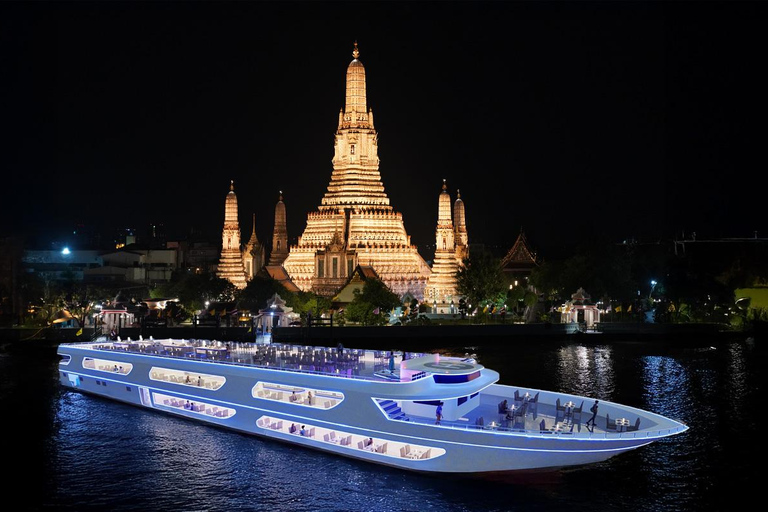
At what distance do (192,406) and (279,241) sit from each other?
175 feet

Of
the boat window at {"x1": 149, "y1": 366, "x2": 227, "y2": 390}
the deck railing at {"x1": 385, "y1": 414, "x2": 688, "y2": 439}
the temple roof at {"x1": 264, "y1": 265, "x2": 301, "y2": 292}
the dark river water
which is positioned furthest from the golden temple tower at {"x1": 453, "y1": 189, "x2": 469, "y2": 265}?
the deck railing at {"x1": 385, "y1": 414, "x2": 688, "y2": 439}

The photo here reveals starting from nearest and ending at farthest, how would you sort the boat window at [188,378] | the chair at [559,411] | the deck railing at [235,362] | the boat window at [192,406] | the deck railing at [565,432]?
the deck railing at [565,432] → the chair at [559,411] → the deck railing at [235,362] → the boat window at [192,406] → the boat window at [188,378]

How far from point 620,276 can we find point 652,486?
4327cm

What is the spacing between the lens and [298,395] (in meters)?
30.1

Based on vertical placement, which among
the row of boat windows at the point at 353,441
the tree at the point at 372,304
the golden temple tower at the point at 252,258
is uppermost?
the golden temple tower at the point at 252,258

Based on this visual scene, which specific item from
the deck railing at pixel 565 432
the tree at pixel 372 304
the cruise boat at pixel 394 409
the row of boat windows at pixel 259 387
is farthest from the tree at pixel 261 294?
the deck railing at pixel 565 432

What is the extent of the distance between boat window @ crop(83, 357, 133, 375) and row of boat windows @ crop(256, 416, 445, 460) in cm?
888

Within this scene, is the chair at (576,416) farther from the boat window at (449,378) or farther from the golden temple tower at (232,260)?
the golden temple tower at (232,260)

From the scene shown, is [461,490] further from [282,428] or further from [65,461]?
[65,461]

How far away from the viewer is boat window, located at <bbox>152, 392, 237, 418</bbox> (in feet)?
107

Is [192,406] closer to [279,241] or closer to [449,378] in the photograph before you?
[449,378]

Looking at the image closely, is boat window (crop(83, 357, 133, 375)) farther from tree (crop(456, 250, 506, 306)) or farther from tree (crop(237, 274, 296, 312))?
tree (crop(456, 250, 506, 306))

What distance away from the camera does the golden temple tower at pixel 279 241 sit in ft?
278

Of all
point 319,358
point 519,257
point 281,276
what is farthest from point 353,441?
point 519,257
